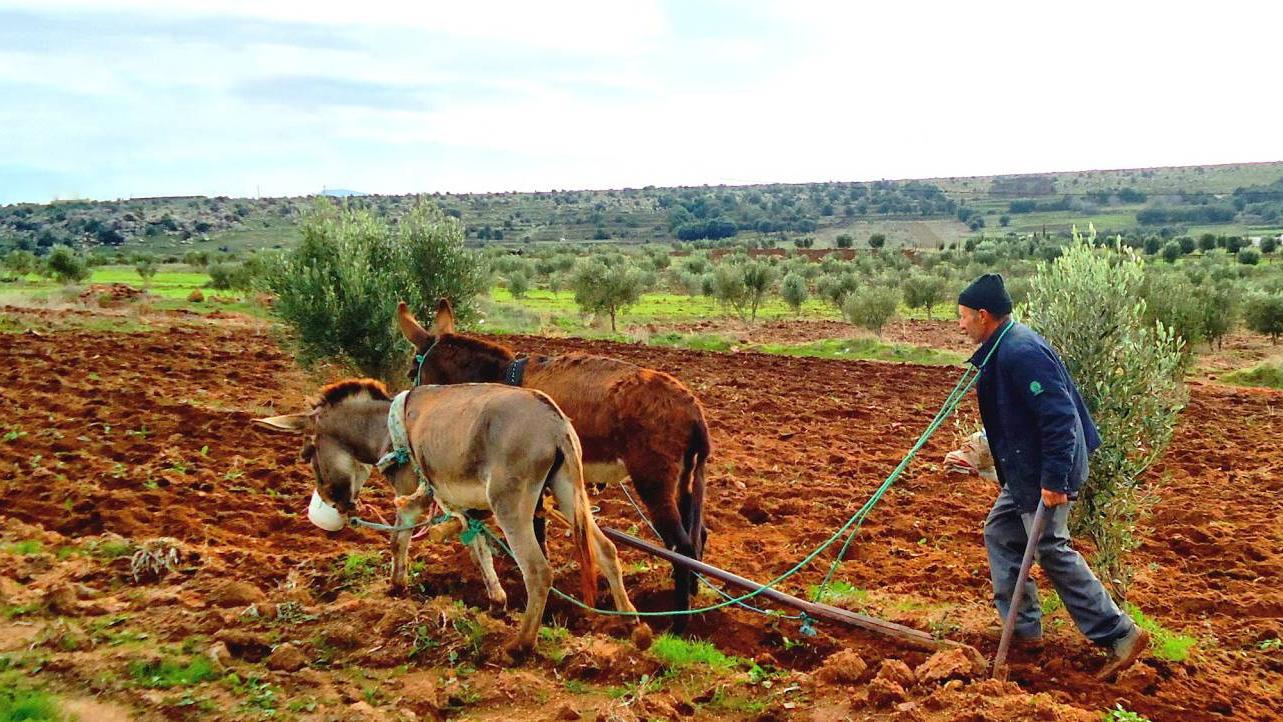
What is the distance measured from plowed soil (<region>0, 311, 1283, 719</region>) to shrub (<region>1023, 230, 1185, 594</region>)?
2.70 ft

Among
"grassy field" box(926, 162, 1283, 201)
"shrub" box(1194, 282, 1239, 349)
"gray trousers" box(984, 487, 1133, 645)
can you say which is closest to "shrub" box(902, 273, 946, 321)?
"shrub" box(1194, 282, 1239, 349)

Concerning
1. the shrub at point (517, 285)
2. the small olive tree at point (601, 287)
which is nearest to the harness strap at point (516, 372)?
the small olive tree at point (601, 287)

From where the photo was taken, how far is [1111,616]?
514cm

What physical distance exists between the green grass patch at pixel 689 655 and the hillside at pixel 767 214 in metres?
71.6

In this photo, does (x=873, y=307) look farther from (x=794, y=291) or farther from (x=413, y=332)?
(x=413, y=332)

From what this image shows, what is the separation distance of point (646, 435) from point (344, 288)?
357 inches

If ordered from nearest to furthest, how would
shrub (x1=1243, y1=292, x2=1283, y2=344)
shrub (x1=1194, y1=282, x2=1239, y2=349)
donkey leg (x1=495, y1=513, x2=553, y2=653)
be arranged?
donkey leg (x1=495, y1=513, x2=553, y2=653) < shrub (x1=1194, y1=282, x2=1239, y2=349) < shrub (x1=1243, y1=292, x2=1283, y2=344)

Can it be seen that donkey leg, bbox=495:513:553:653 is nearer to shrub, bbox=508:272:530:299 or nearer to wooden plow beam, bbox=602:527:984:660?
wooden plow beam, bbox=602:527:984:660

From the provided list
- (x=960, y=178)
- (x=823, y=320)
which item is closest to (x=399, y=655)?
(x=823, y=320)

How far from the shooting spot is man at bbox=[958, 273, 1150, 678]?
5098 mm

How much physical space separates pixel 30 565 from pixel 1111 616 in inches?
310

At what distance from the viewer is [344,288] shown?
14.2 metres

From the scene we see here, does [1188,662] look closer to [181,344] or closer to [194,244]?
[181,344]

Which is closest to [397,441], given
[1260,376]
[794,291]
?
[1260,376]
